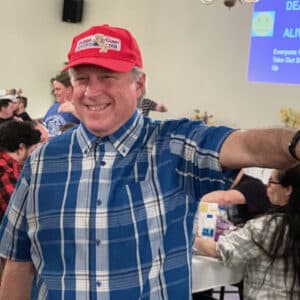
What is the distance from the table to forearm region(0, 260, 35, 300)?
1.14m

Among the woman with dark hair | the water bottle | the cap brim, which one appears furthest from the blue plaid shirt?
the water bottle

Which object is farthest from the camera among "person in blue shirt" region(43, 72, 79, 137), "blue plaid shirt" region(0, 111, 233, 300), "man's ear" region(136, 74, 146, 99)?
"person in blue shirt" region(43, 72, 79, 137)

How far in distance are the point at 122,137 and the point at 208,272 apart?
4.55 ft

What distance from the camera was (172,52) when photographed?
5602 mm

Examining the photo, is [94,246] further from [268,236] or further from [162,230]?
[268,236]

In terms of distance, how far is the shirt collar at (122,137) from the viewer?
1.23m

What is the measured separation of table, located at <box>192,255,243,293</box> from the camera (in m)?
2.41

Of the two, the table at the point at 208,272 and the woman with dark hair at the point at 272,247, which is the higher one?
the woman with dark hair at the point at 272,247

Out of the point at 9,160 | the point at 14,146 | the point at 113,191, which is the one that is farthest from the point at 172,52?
the point at 113,191

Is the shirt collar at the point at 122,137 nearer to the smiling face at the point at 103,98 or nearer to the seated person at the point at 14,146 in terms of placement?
the smiling face at the point at 103,98

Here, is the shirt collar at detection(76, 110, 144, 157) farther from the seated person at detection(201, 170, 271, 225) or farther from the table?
the seated person at detection(201, 170, 271, 225)

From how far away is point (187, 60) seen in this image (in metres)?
5.46

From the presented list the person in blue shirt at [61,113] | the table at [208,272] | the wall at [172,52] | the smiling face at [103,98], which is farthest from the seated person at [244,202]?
the smiling face at [103,98]

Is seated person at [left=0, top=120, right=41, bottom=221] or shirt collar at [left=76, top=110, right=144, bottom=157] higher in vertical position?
shirt collar at [left=76, top=110, right=144, bottom=157]
